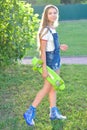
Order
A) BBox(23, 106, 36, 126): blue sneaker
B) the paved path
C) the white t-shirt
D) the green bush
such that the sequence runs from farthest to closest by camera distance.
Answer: the paved path
the green bush
BBox(23, 106, 36, 126): blue sneaker
the white t-shirt

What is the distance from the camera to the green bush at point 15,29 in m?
7.79

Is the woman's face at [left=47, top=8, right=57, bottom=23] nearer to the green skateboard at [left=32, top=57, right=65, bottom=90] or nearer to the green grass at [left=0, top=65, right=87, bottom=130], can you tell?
the green skateboard at [left=32, top=57, right=65, bottom=90]

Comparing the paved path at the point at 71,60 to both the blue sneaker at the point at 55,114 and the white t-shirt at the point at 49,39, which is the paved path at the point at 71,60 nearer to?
the blue sneaker at the point at 55,114

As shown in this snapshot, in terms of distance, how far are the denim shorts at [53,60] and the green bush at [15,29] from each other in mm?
2469

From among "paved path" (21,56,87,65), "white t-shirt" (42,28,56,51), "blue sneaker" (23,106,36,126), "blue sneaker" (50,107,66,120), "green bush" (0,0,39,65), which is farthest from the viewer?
"paved path" (21,56,87,65)

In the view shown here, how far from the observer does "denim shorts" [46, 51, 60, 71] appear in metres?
5.38

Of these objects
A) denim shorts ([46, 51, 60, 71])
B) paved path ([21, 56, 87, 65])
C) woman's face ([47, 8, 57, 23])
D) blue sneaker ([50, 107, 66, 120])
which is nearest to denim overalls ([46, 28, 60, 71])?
denim shorts ([46, 51, 60, 71])

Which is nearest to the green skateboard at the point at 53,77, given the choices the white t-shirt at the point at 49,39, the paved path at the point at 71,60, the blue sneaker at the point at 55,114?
the white t-shirt at the point at 49,39

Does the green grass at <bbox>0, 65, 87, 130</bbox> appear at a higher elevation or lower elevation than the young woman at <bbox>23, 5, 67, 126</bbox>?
lower

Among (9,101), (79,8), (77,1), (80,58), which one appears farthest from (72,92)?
(77,1)

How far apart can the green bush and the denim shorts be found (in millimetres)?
2469

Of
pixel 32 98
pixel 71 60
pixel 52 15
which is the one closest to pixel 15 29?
pixel 32 98

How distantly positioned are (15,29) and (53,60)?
8.88 ft

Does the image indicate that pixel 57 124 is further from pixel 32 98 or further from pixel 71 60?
pixel 71 60
